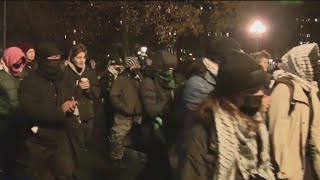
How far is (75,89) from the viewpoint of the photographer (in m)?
8.44

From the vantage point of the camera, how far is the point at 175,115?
706 cm

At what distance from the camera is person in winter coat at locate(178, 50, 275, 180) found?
3.99m

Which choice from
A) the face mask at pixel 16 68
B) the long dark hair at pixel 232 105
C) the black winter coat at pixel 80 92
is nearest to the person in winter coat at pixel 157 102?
the black winter coat at pixel 80 92

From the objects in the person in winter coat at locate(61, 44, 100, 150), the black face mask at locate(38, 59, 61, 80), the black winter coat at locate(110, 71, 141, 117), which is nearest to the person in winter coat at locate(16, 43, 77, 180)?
the black face mask at locate(38, 59, 61, 80)

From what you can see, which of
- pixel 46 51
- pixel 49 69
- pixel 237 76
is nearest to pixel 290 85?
pixel 237 76

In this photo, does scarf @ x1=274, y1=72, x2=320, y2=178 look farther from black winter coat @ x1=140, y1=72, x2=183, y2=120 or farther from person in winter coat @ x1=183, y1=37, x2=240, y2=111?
black winter coat @ x1=140, y1=72, x2=183, y2=120

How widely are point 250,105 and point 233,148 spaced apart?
301mm

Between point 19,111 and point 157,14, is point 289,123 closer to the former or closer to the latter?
point 19,111

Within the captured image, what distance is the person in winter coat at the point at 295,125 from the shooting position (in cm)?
539

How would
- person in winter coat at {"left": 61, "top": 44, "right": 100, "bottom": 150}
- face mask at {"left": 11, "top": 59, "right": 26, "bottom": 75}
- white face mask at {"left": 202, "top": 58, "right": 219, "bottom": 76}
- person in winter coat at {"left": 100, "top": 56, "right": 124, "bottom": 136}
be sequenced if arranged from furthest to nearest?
person in winter coat at {"left": 100, "top": 56, "right": 124, "bottom": 136} → person in winter coat at {"left": 61, "top": 44, "right": 100, "bottom": 150} → face mask at {"left": 11, "top": 59, "right": 26, "bottom": 75} → white face mask at {"left": 202, "top": 58, "right": 219, "bottom": 76}

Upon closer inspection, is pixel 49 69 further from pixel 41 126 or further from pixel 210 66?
pixel 210 66

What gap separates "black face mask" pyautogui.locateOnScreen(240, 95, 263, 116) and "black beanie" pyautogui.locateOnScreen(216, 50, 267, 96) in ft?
0.24

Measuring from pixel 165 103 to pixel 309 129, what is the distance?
2967 mm

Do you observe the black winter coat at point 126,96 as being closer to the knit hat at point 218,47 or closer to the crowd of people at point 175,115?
the crowd of people at point 175,115
